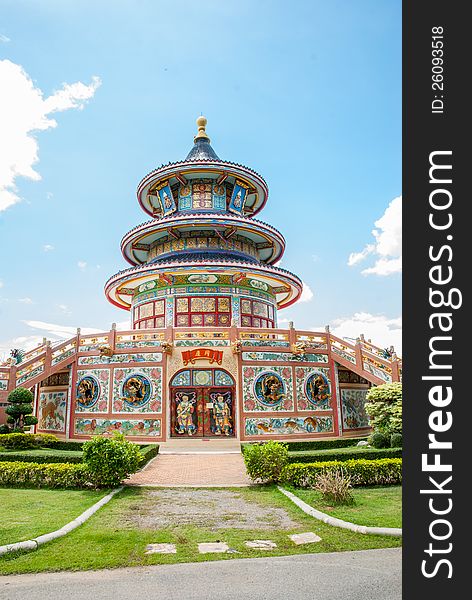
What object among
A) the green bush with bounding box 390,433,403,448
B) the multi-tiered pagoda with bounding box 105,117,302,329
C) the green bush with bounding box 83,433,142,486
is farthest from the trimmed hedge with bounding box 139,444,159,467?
the multi-tiered pagoda with bounding box 105,117,302,329

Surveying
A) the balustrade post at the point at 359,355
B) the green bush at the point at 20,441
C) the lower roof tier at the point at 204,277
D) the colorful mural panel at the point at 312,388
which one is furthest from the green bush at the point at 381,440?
the green bush at the point at 20,441

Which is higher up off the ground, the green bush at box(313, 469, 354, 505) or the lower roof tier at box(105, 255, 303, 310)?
the lower roof tier at box(105, 255, 303, 310)

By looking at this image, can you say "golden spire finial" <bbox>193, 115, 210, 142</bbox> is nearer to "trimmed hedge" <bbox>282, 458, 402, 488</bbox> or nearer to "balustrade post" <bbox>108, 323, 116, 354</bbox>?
"balustrade post" <bbox>108, 323, 116, 354</bbox>

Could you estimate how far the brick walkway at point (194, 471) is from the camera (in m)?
15.4

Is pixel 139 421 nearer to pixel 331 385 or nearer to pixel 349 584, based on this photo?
Result: pixel 331 385

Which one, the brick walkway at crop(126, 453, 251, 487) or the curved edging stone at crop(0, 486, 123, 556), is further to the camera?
the brick walkway at crop(126, 453, 251, 487)

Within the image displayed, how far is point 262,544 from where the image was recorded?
8766mm

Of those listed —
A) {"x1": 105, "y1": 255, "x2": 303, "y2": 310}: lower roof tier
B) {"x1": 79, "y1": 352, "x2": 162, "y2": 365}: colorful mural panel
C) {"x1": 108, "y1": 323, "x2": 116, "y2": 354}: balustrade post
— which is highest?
{"x1": 105, "y1": 255, "x2": 303, "y2": 310}: lower roof tier

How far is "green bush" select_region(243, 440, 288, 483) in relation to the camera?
1464cm

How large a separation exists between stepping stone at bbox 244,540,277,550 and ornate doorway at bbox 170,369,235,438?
1701cm

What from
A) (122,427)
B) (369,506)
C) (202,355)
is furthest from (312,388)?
(369,506)

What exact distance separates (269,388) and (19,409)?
12.9m

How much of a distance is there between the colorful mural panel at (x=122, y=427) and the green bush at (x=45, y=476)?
10542mm

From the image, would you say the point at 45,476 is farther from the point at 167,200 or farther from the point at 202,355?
the point at 167,200
